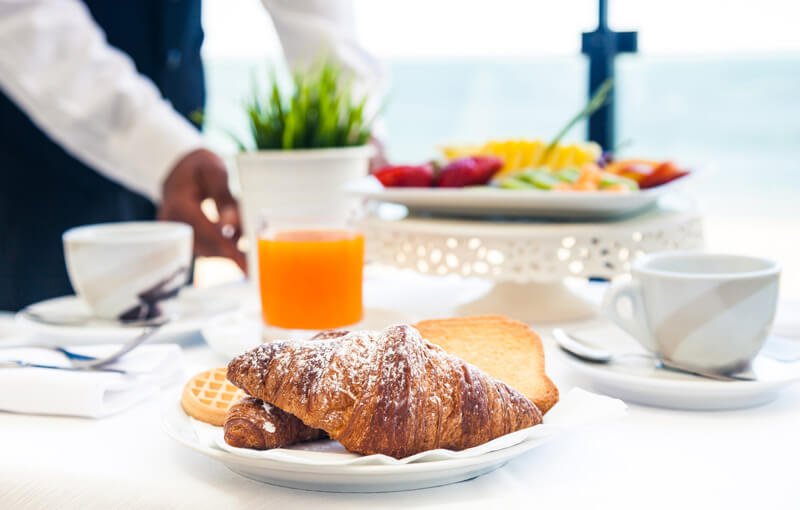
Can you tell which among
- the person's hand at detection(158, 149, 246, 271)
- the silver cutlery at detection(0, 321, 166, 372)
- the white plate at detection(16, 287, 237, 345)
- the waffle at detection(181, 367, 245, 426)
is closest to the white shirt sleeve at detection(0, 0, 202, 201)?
the person's hand at detection(158, 149, 246, 271)

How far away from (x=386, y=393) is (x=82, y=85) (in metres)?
1.32

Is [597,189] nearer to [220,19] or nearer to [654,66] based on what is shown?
[220,19]

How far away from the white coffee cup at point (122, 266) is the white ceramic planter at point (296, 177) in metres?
0.23

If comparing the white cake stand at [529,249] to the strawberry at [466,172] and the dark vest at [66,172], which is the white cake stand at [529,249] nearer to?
the strawberry at [466,172]

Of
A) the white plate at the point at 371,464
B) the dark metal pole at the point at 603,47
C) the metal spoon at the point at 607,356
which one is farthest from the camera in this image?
the dark metal pole at the point at 603,47

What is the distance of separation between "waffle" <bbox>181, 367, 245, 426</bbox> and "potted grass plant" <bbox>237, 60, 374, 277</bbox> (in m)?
0.53

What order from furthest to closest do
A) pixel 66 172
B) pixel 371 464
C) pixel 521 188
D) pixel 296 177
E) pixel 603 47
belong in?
pixel 603 47, pixel 66 172, pixel 296 177, pixel 521 188, pixel 371 464

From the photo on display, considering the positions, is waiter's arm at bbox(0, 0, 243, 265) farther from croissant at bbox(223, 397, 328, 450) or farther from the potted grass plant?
croissant at bbox(223, 397, 328, 450)

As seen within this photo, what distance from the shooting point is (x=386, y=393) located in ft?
1.53

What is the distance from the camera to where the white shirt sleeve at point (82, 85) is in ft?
4.96

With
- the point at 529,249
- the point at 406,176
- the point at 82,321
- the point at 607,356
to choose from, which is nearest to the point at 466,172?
the point at 406,176

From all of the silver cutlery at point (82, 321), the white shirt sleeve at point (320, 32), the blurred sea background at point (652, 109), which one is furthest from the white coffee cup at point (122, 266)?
the blurred sea background at point (652, 109)

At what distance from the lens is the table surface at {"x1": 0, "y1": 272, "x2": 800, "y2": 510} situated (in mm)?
473

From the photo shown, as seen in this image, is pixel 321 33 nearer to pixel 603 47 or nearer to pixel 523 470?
pixel 603 47
